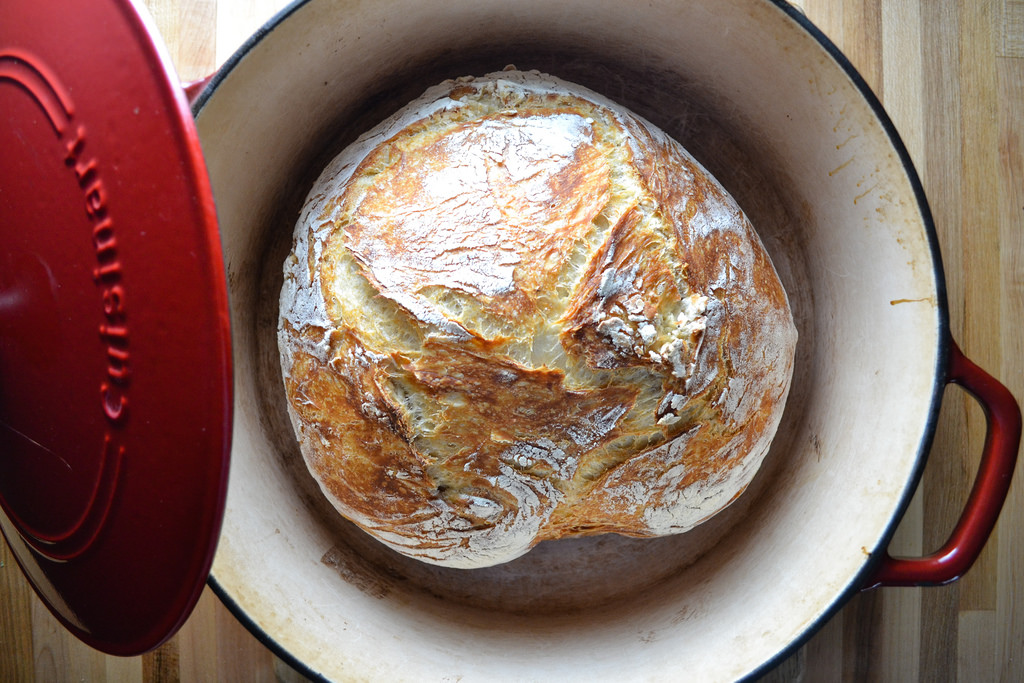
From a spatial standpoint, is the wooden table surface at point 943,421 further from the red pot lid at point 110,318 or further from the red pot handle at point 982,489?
the red pot lid at point 110,318

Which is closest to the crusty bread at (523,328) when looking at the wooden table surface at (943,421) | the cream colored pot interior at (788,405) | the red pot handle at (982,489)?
the cream colored pot interior at (788,405)

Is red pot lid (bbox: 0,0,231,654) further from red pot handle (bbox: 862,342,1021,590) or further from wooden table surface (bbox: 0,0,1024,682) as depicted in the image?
red pot handle (bbox: 862,342,1021,590)

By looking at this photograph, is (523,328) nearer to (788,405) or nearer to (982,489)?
(788,405)

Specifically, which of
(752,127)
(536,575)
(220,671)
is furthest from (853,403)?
(220,671)

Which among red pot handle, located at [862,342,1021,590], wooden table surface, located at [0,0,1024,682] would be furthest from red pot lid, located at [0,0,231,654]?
red pot handle, located at [862,342,1021,590]

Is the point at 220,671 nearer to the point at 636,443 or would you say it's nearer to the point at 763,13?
the point at 636,443

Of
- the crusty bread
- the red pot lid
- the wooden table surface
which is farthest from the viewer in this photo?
the wooden table surface
